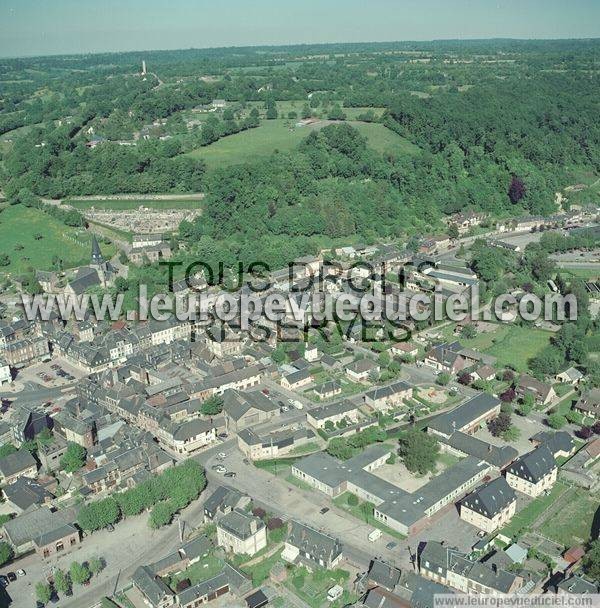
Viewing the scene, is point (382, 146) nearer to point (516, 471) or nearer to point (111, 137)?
point (111, 137)

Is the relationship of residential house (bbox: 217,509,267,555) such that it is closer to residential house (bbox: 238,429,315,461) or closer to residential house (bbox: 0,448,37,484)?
residential house (bbox: 238,429,315,461)

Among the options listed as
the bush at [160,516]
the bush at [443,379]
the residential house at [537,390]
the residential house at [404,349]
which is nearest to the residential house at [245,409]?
the bush at [160,516]

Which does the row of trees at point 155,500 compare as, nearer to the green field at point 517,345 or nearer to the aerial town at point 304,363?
the aerial town at point 304,363

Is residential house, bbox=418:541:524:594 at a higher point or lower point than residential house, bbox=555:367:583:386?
lower

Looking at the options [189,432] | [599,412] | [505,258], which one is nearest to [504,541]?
Result: [599,412]

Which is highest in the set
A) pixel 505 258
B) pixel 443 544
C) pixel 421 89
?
pixel 421 89

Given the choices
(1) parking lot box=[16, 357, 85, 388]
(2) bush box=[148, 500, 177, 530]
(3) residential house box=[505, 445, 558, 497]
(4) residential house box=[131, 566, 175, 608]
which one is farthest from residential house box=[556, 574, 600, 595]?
(1) parking lot box=[16, 357, 85, 388]
